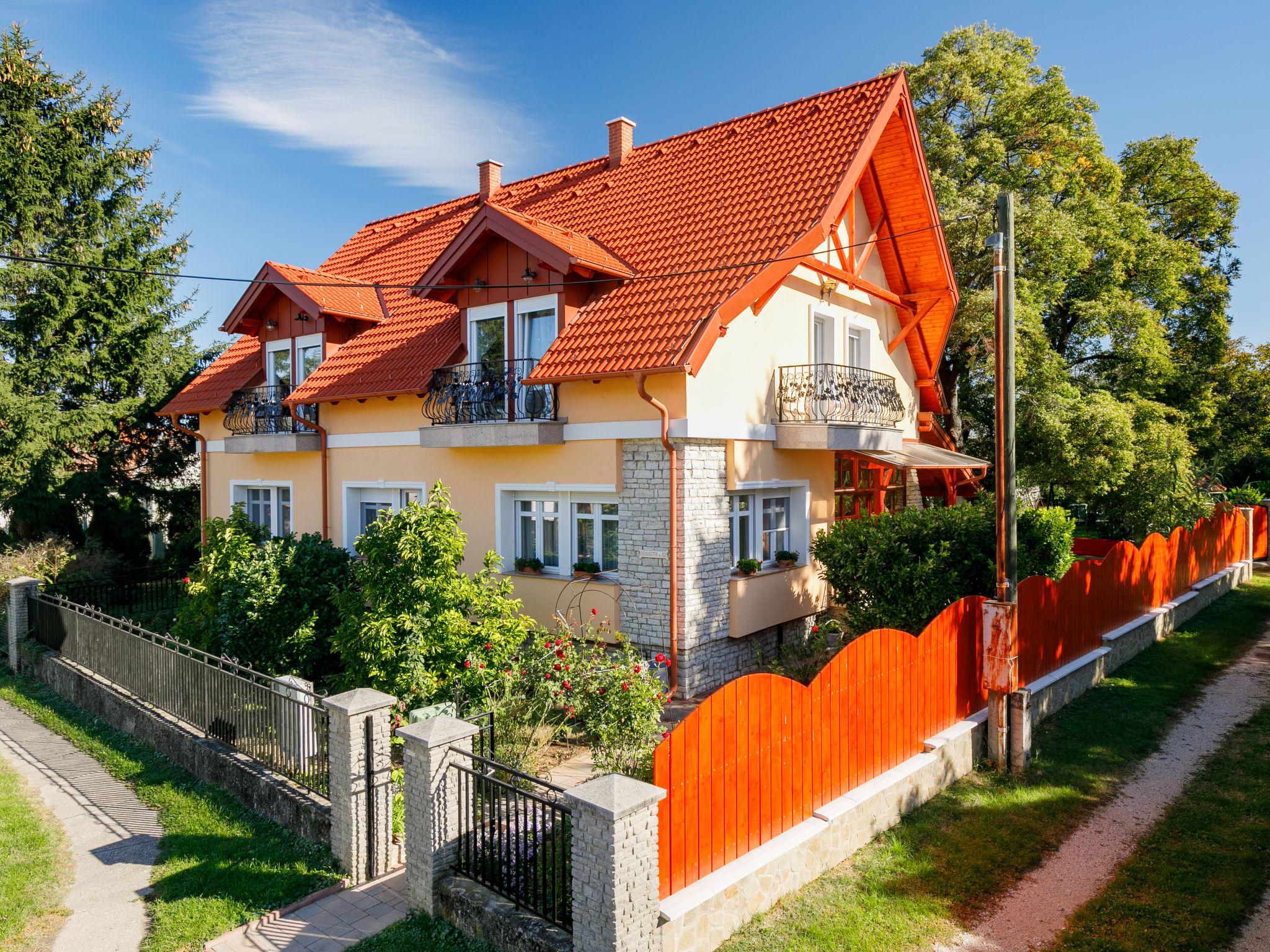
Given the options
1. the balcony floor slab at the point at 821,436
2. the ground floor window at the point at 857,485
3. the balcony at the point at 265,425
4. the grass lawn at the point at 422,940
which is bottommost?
the grass lawn at the point at 422,940

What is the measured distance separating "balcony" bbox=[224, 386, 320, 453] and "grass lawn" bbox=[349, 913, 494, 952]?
476 inches

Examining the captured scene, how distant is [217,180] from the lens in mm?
13242

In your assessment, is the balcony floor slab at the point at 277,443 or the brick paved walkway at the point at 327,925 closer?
the brick paved walkway at the point at 327,925

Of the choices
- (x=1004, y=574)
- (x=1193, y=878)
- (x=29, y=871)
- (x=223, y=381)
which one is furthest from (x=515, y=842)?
(x=223, y=381)

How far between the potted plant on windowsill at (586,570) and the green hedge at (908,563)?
3563 mm

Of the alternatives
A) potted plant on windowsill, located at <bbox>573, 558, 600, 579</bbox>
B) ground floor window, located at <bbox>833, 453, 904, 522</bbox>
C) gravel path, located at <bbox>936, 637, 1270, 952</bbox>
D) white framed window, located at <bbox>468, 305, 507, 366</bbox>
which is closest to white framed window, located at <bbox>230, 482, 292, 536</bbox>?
white framed window, located at <bbox>468, 305, 507, 366</bbox>

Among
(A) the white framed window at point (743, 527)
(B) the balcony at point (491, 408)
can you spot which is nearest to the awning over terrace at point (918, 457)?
(A) the white framed window at point (743, 527)

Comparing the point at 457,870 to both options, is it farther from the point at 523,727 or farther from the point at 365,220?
the point at 365,220

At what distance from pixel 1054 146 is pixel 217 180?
69.2ft

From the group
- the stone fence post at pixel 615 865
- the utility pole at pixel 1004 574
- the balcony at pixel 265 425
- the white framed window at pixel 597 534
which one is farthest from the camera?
the balcony at pixel 265 425

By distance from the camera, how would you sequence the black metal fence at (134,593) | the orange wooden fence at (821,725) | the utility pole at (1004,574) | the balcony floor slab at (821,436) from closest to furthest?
the orange wooden fence at (821,725)
the utility pole at (1004,574)
the balcony floor slab at (821,436)
the black metal fence at (134,593)

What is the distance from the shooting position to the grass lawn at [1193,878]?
6094mm

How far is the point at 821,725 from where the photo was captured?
7.09m

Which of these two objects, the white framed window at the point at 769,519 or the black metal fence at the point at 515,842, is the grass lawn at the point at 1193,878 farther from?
the white framed window at the point at 769,519
